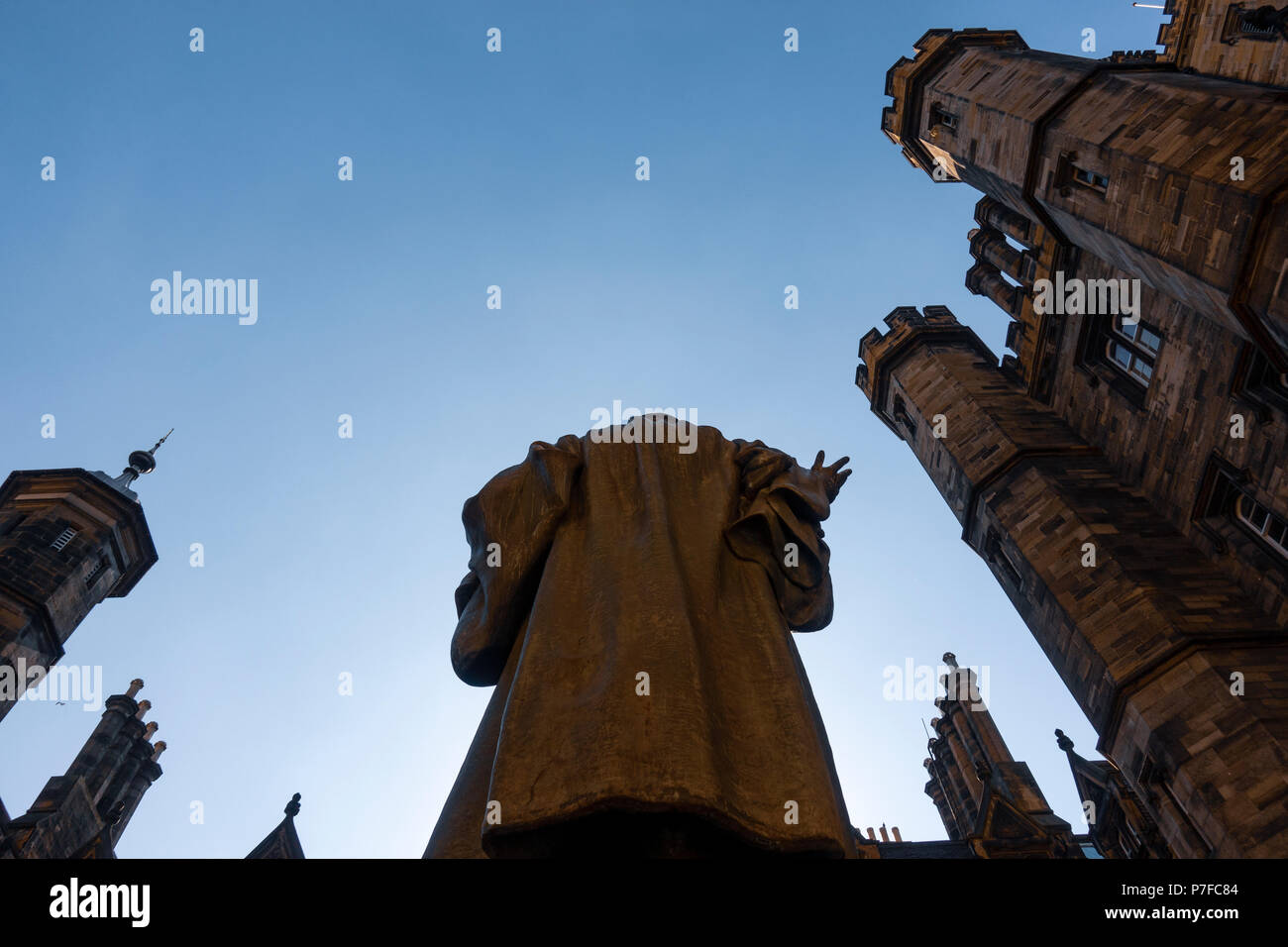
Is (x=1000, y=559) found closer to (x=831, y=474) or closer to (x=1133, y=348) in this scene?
(x=1133, y=348)

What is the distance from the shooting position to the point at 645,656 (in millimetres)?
2945

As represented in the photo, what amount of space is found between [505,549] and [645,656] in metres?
1.33

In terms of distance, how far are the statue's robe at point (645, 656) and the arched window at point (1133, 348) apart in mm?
16047

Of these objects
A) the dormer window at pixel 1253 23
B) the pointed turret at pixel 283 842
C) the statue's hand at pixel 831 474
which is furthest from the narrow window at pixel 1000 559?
the pointed turret at pixel 283 842

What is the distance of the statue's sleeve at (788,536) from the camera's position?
13.6ft

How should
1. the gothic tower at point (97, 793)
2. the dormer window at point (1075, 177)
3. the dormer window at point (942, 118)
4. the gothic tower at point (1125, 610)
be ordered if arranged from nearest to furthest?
the gothic tower at point (1125, 610)
the dormer window at point (1075, 177)
the gothic tower at point (97, 793)
the dormer window at point (942, 118)

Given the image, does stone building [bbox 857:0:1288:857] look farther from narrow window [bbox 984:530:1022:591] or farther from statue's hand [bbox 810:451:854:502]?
statue's hand [bbox 810:451:854:502]

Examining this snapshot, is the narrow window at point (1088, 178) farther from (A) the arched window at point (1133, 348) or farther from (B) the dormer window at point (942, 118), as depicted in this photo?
(B) the dormer window at point (942, 118)

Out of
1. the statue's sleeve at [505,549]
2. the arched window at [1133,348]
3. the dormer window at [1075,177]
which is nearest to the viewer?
the statue's sleeve at [505,549]

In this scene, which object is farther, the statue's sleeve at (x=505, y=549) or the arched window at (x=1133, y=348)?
the arched window at (x=1133, y=348)

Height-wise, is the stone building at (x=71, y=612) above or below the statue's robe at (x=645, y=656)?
above

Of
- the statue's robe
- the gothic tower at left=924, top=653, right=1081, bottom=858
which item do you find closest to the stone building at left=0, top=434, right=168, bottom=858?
the statue's robe

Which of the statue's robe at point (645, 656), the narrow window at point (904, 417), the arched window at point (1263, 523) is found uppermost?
the narrow window at point (904, 417)
